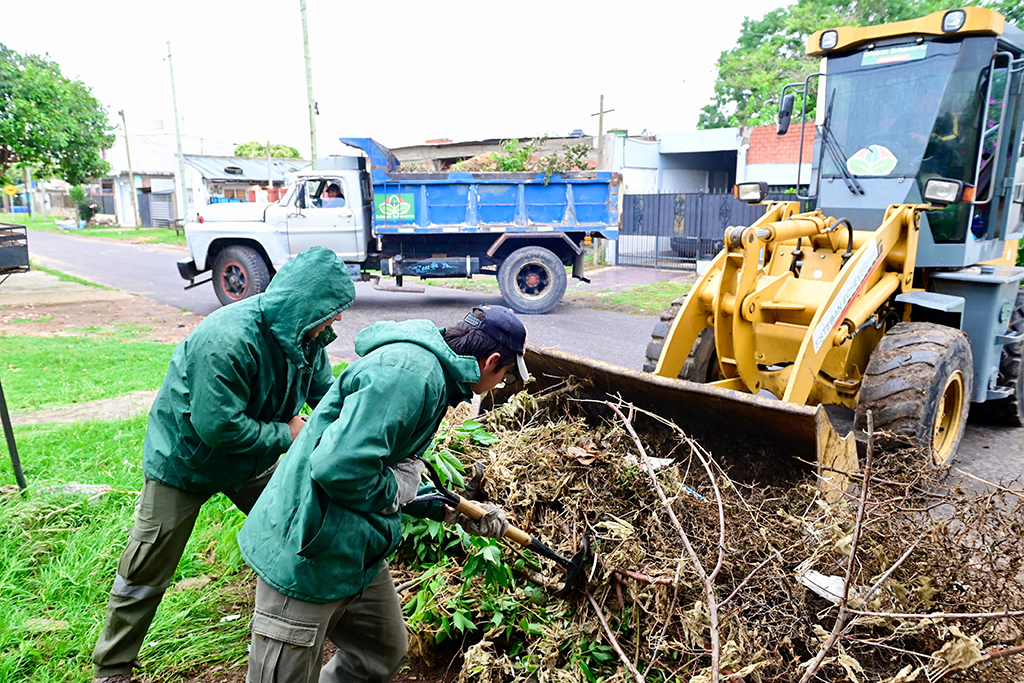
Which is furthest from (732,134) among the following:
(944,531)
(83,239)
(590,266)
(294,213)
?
(83,239)

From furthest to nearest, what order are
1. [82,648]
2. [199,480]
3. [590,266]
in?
[590,266] → [82,648] → [199,480]

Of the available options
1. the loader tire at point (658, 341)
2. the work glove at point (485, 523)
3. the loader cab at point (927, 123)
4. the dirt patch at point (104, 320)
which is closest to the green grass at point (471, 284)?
the dirt patch at point (104, 320)

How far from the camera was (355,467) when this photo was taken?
6.20ft

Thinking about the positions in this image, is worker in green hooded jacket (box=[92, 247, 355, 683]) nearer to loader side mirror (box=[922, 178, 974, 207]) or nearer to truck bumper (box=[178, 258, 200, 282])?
loader side mirror (box=[922, 178, 974, 207])

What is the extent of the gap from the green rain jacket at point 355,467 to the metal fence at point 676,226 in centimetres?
1421

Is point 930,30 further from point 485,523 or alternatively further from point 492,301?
point 492,301

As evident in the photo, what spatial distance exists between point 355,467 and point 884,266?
4.06m

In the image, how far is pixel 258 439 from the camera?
8.51 ft

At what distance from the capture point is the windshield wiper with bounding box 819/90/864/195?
16.8ft

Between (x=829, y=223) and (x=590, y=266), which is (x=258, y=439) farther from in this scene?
(x=590, y=266)

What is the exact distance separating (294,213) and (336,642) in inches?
386

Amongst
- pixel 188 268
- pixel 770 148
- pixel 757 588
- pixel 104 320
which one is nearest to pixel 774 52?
pixel 770 148

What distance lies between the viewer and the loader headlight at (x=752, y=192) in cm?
528

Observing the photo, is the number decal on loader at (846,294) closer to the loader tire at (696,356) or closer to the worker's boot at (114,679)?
the loader tire at (696,356)
